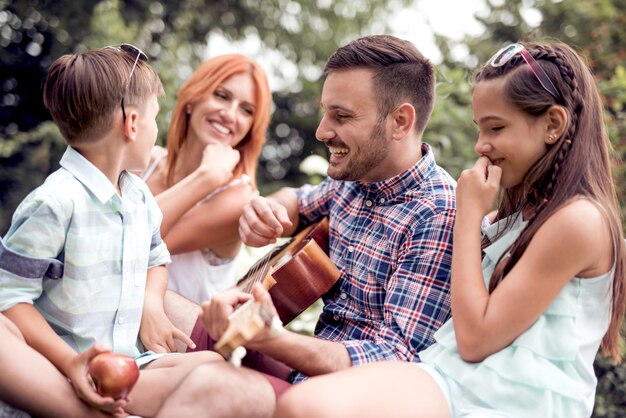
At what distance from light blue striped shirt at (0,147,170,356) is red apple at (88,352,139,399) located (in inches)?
13.6

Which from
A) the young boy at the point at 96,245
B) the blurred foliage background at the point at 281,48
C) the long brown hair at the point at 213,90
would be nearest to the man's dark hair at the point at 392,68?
the young boy at the point at 96,245

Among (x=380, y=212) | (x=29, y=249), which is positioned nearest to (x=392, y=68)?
(x=380, y=212)

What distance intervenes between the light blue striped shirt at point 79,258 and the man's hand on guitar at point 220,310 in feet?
1.62

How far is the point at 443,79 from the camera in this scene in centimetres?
487

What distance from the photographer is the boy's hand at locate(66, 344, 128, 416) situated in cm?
205

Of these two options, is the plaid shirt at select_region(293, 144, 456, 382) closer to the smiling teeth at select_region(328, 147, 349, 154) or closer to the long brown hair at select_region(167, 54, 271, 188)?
the smiling teeth at select_region(328, 147, 349, 154)

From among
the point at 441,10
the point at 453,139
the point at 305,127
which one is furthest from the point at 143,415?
the point at 305,127

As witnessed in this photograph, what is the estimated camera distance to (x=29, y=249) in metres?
2.20

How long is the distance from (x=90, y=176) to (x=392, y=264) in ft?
3.31

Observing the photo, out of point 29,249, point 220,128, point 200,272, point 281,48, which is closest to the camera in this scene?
point 29,249

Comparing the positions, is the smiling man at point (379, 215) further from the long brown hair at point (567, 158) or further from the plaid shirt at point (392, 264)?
the long brown hair at point (567, 158)

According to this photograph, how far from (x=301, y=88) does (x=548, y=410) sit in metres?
7.19

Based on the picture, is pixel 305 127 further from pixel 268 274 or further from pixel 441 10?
pixel 268 274

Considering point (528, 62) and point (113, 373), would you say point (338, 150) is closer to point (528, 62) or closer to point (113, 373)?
point (528, 62)
